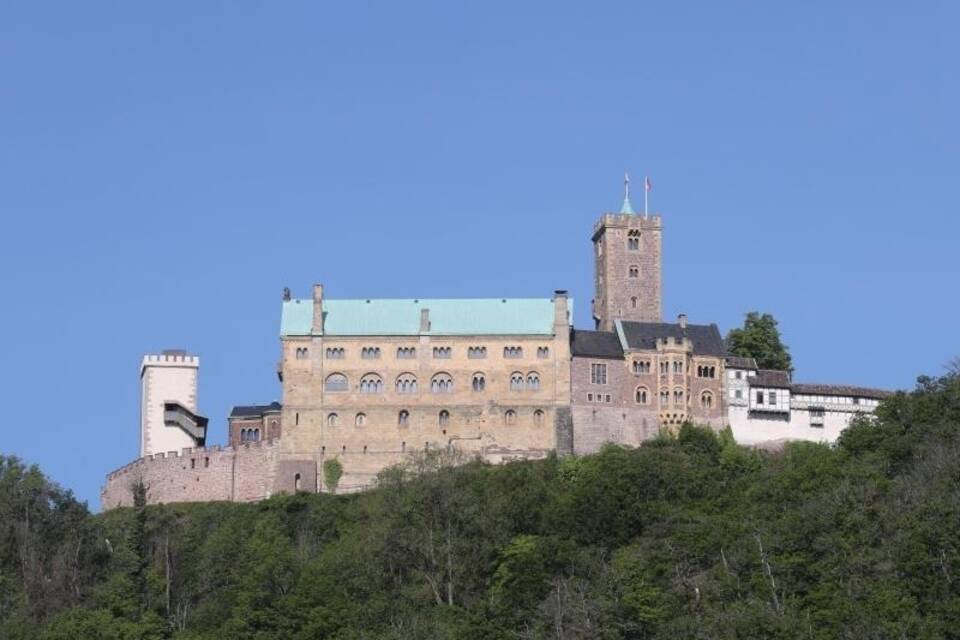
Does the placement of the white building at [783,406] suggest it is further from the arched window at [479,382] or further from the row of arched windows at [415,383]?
the arched window at [479,382]

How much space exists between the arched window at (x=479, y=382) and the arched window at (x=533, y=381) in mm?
2174

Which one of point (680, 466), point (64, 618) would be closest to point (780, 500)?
point (680, 466)

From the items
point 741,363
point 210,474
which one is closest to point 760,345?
point 741,363

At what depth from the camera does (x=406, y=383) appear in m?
129

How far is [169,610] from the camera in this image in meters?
105

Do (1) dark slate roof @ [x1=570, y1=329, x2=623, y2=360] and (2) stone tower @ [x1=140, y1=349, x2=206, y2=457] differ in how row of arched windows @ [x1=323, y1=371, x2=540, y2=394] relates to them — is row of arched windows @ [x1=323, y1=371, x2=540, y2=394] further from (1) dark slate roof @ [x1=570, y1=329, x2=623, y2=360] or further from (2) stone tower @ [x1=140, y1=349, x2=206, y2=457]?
(2) stone tower @ [x1=140, y1=349, x2=206, y2=457]

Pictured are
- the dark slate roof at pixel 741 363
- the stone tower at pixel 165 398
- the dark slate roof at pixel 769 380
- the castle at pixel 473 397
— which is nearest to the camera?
the castle at pixel 473 397

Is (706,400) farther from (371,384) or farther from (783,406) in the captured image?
(371,384)

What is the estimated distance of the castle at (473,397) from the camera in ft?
419

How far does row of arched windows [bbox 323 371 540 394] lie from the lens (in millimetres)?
128625

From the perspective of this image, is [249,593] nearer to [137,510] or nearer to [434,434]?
[137,510]

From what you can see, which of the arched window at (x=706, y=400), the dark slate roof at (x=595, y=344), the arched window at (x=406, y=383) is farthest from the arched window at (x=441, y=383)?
the arched window at (x=706, y=400)

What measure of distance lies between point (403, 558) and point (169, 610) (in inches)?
399

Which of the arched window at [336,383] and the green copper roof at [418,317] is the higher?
the green copper roof at [418,317]
